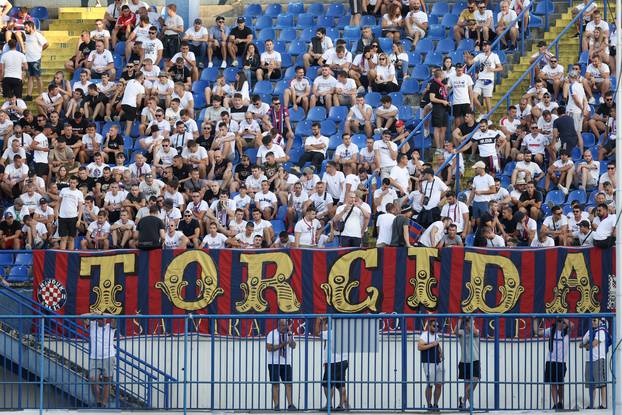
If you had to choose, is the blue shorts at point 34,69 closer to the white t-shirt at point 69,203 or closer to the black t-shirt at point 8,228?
the white t-shirt at point 69,203

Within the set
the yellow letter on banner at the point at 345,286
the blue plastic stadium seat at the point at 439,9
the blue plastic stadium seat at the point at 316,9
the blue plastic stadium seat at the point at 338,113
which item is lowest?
the yellow letter on banner at the point at 345,286

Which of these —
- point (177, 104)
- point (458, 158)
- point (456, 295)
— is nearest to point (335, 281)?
point (456, 295)

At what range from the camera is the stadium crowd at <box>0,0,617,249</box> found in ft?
90.5

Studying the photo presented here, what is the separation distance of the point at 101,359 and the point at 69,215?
574cm

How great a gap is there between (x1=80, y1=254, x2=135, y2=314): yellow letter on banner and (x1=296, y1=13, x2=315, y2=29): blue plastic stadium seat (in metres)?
10.0

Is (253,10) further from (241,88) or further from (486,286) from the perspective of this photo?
(486,286)

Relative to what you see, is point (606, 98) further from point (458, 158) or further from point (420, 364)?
point (420, 364)

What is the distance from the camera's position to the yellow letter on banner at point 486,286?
85.2 feet

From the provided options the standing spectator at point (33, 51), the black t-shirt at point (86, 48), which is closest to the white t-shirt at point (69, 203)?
the standing spectator at point (33, 51)

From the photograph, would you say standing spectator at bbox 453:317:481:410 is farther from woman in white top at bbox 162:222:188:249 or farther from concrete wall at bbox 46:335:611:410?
woman in white top at bbox 162:222:188:249

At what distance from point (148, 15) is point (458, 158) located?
951 cm

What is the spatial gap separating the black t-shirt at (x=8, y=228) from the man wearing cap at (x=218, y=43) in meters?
6.83

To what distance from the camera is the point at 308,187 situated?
28.8m

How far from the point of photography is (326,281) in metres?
26.3
